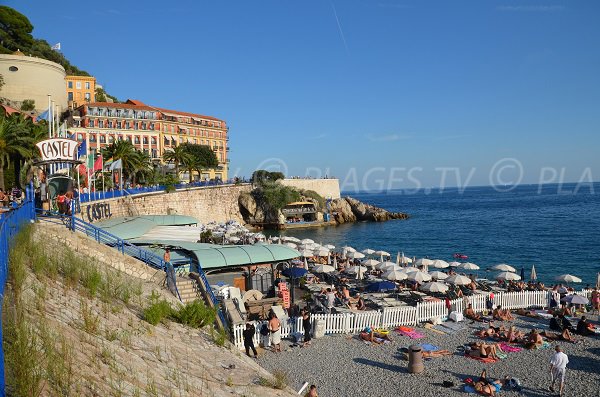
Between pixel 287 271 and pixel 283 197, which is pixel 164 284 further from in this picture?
pixel 283 197

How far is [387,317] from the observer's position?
17297mm

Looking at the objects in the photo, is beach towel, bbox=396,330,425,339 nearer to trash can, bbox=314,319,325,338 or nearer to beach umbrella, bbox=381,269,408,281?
trash can, bbox=314,319,325,338

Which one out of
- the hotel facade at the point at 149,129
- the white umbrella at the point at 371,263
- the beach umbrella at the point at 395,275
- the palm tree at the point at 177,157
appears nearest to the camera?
the beach umbrella at the point at 395,275

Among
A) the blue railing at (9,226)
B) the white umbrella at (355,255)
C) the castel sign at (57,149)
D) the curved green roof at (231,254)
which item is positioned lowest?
the white umbrella at (355,255)

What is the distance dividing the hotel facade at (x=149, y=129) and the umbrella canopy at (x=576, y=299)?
55014 mm

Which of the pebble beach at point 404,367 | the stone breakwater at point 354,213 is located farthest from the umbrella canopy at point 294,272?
the stone breakwater at point 354,213

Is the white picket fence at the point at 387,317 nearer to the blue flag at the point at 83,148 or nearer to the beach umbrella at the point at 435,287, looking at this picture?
the beach umbrella at the point at 435,287

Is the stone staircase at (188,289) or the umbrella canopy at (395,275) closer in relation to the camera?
the stone staircase at (188,289)

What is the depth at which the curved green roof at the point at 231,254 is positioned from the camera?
18.7 metres

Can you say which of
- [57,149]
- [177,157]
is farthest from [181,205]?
[57,149]

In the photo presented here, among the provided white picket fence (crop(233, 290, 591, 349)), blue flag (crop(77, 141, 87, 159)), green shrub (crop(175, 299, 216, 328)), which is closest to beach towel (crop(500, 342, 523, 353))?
white picket fence (crop(233, 290, 591, 349))

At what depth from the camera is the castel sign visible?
19.0m

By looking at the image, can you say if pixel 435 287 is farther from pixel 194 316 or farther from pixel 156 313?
pixel 156 313

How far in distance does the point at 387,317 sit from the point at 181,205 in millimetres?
40834
